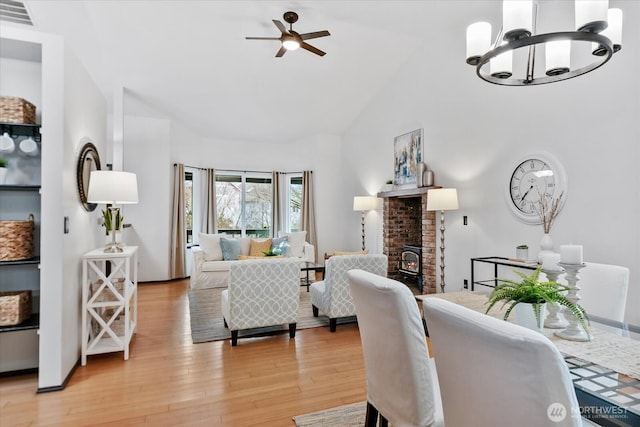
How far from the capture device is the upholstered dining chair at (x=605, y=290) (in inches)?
73.3

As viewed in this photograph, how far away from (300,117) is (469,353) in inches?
251

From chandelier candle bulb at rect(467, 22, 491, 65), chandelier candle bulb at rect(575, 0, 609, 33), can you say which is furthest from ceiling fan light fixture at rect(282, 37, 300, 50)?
chandelier candle bulb at rect(575, 0, 609, 33)

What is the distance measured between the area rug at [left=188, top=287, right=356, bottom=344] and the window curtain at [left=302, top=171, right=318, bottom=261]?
7.89ft

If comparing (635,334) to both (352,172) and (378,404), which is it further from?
(352,172)

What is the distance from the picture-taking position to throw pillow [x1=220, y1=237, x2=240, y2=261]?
6.03 m

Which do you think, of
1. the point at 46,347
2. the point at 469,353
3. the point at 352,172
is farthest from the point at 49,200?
the point at 352,172

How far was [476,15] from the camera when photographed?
422 centimetres

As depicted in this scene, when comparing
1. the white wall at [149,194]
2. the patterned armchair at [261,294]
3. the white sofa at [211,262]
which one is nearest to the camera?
the patterned armchair at [261,294]

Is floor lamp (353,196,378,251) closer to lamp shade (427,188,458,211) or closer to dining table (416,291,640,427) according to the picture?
lamp shade (427,188,458,211)

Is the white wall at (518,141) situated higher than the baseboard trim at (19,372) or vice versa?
the white wall at (518,141)

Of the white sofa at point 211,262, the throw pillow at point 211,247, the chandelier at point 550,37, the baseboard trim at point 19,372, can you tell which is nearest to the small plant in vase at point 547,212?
the chandelier at point 550,37

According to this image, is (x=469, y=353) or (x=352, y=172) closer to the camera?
(x=469, y=353)

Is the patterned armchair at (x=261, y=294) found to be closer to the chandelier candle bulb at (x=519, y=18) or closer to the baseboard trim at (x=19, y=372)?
the baseboard trim at (x=19, y=372)

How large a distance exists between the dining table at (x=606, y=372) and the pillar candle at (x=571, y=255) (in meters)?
0.30
